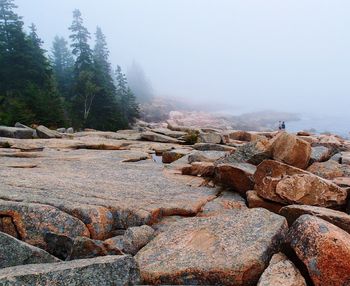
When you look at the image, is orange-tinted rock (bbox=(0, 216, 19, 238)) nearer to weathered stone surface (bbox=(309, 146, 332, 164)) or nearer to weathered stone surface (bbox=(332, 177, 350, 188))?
weathered stone surface (bbox=(332, 177, 350, 188))

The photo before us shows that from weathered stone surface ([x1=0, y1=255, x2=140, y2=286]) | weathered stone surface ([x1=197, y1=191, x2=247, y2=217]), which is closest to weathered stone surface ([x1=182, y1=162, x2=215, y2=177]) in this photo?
weathered stone surface ([x1=197, y1=191, x2=247, y2=217])

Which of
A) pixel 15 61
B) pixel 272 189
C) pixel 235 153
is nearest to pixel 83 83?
pixel 15 61

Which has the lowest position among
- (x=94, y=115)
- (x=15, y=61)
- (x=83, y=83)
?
(x=94, y=115)

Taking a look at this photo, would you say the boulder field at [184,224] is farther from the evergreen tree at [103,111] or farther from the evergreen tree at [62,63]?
the evergreen tree at [62,63]

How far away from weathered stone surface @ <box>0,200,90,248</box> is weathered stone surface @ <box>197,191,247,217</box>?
110 inches

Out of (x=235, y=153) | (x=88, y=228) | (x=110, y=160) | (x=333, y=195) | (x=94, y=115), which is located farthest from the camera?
(x=94, y=115)

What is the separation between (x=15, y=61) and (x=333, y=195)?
153 ft

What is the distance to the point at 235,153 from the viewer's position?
10359 mm

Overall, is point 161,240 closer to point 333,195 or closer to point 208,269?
point 208,269

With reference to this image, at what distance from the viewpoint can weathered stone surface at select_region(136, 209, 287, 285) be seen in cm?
472

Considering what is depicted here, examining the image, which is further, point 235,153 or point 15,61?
point 15,61

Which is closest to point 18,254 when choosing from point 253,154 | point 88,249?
point 88,249

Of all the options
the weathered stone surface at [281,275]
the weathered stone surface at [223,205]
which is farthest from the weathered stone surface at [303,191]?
the weathered stone surface at [281,275]

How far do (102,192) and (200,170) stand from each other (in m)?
3.68
